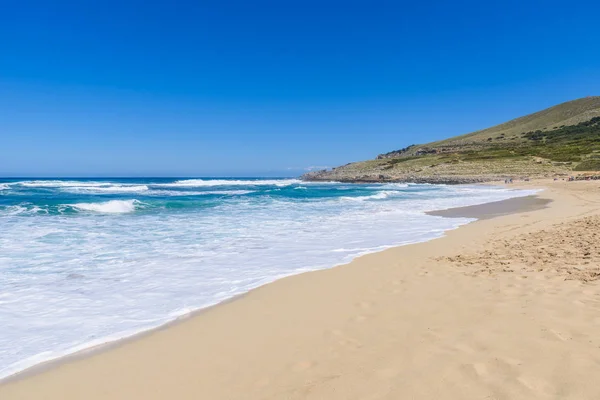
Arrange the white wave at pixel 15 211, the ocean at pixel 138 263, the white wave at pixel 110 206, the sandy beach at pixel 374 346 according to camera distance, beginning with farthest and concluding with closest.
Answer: the white wave at pixel 110 206 → the white wave at pixel 15 211 → the ocean at pixel 138 263 → the sandy beach at pixel 374 346

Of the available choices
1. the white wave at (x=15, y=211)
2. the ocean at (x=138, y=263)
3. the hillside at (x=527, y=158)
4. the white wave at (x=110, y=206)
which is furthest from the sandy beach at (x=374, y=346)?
the hillside at (x=527, y=158)

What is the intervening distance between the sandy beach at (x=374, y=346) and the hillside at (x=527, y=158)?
48.4 meters

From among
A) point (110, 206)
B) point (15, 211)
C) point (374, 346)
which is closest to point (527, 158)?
point (110, 206)

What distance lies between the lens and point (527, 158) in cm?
5997

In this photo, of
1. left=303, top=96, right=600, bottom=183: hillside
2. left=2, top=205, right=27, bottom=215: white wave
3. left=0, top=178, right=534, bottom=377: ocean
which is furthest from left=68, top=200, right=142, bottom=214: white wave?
left=303, top=96, right=600, bottom=183: hillside

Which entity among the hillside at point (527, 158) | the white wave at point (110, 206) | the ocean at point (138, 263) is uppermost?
the hillside at point (527, 158)

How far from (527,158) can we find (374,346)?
67781mm

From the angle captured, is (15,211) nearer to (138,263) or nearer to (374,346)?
(138,263)

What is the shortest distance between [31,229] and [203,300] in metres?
10.4

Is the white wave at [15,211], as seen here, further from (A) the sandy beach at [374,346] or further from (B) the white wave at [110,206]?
(A) the sandy beach at [374,346]

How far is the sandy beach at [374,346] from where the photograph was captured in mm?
2846

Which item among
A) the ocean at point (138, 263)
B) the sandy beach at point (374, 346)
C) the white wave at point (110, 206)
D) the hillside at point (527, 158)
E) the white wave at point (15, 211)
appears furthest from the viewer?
the hillside at point (527, 158)

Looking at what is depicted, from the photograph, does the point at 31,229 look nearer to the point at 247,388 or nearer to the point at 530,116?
the point at 247,388

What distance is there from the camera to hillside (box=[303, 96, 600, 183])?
2013 inches
